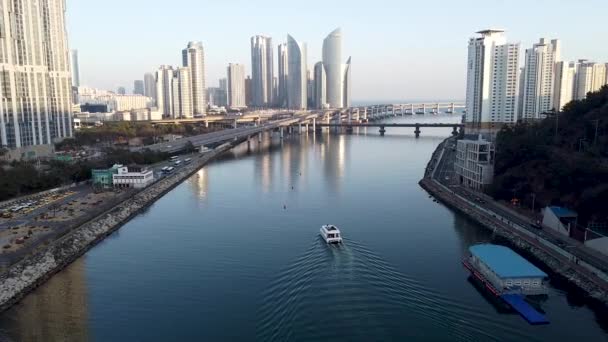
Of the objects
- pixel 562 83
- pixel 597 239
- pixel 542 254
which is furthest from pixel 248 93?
pixel 597 239

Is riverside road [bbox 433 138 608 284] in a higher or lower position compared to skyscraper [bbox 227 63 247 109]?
lower

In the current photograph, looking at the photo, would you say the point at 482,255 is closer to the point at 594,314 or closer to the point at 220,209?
the point at 594,314

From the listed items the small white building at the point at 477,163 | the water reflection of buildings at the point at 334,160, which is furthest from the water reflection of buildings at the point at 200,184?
the small white building at the point at 477,163

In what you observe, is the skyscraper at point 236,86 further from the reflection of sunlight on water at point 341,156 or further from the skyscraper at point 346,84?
the reflection of sunlight on water at point 341,156

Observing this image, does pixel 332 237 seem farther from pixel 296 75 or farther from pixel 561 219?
pixel 296 75

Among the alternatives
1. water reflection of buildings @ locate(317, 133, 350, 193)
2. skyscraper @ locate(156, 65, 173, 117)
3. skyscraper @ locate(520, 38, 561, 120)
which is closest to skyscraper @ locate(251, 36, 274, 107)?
skyscraper @ locate(156, 65, 173, 117)

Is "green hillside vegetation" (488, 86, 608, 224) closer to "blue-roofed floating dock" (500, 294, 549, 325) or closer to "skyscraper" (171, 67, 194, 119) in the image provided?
"blue-roofed floating dock" (500, 294, 549, 325)
